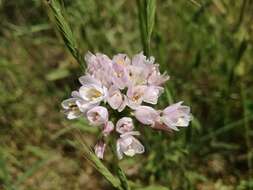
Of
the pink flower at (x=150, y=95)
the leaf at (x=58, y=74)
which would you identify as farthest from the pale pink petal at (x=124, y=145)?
the leaf at (x=58, y=74)

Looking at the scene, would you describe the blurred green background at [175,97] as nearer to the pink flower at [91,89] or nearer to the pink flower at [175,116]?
the pink flower at [175,116]

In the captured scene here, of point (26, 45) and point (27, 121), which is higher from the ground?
point (26, 45)

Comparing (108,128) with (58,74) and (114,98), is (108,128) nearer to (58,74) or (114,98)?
(114,98)

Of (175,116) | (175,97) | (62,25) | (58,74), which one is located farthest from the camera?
(58,74)

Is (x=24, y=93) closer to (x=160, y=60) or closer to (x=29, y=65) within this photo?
(x=29, y=65)

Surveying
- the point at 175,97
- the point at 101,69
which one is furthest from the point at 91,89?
the point at 175,97

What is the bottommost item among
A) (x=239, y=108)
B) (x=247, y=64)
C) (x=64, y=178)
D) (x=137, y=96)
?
(x=137, y=96)

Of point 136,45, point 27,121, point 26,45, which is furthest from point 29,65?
point 136,45
